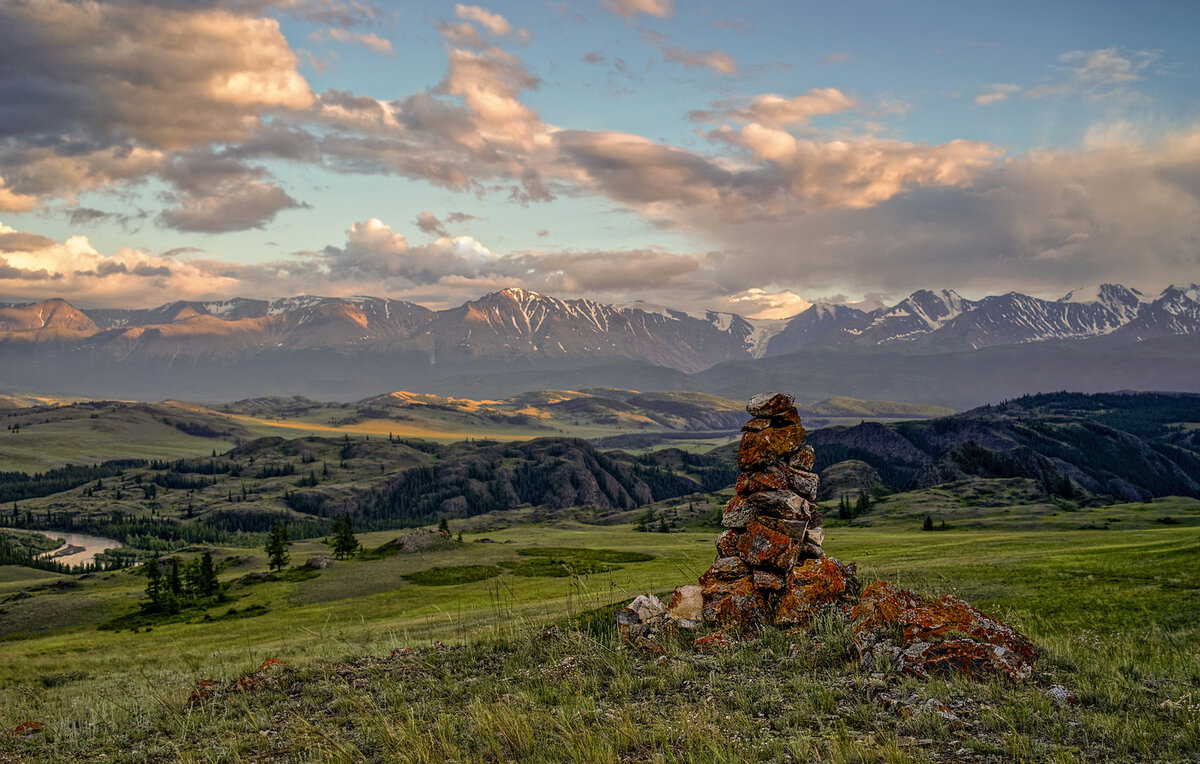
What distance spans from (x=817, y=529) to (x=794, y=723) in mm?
12123

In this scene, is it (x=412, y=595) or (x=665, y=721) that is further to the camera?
(x=412, y=595)

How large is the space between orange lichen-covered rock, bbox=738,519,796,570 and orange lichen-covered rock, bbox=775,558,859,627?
71 centimetres

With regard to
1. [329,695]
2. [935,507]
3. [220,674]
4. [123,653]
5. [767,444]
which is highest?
[767,444]

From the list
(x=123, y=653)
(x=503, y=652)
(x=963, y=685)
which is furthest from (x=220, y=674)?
(x=123, y=653)

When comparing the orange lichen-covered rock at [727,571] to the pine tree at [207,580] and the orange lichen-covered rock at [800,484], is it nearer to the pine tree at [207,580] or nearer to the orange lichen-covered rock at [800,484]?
the orange lichen-covered rock at [800,484]

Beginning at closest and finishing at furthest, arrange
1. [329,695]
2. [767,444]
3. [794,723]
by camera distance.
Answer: [794,723] → [329,695] → [767,444]

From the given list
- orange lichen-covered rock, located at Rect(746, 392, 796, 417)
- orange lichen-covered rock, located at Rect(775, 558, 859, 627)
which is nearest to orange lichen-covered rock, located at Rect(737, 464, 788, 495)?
orange lichen-covered rock, located at Rect(746, 392, 796, 417)

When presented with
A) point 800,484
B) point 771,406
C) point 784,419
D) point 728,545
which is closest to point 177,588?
point 728,545

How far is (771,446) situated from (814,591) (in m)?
6.20

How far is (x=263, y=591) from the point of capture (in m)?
85.6

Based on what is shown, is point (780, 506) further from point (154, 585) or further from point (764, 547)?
point (154, 585)

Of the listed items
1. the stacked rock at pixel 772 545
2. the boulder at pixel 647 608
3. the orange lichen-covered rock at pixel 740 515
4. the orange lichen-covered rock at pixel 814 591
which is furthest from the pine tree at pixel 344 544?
the orange lichen-covered rock at pixel 814 591

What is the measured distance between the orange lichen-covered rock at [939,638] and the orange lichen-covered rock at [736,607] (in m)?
3.15

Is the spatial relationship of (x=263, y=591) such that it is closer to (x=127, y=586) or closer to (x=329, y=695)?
(x=127, y=586)
